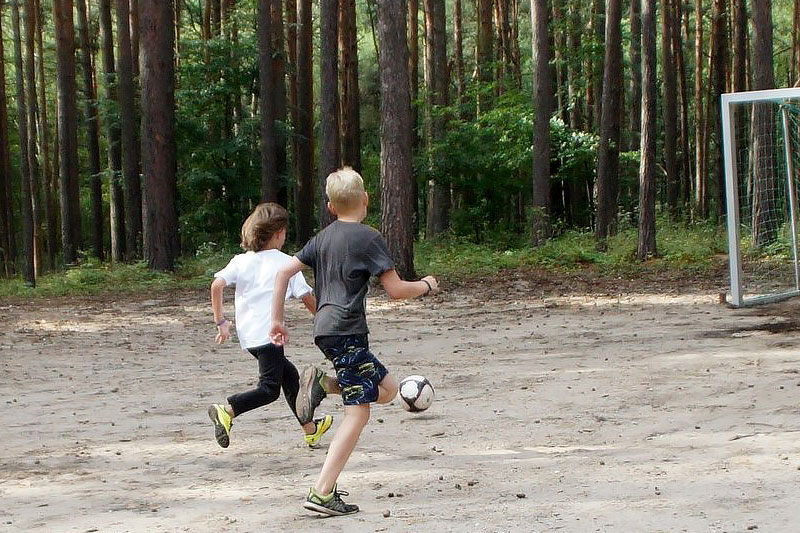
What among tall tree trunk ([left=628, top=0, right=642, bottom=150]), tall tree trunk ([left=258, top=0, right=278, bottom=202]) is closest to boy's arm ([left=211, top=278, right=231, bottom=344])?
tall tree trunk ([left=258, top=0, right=278, bottom=202])

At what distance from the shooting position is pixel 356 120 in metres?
30.7

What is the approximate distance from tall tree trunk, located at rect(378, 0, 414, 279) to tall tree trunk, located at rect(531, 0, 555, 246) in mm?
7943

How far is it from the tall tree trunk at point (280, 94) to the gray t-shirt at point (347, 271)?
69.5 ft

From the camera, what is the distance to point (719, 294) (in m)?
14.7

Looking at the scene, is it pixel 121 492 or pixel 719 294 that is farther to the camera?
pixel 719 294

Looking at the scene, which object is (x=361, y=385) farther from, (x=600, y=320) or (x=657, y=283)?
(x=657, y=283)

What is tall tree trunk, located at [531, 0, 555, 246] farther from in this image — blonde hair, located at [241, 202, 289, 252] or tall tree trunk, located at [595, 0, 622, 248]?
blonde hair, located at [241, 202, 289, 252]

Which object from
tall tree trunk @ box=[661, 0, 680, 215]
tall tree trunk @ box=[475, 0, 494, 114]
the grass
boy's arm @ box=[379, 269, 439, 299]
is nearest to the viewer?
boy's arm @ box=[379, 269, 439, 299]

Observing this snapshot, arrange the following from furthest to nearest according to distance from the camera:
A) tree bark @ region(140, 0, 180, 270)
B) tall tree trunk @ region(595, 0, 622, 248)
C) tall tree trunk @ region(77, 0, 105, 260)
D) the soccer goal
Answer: tall tree trunk @ region(77, 0, 105, 260) → tree bark @ region(140, 0, 180, 270) → tall tree trunk @ region(595, 0, 622, 248) → the soccer goal

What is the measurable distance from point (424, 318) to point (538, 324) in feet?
6.41

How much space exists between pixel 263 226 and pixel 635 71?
20.9 m

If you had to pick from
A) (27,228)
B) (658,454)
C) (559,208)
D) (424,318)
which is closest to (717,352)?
(658,454)

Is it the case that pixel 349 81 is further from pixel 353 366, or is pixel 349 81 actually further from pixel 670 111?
pixel 353 366

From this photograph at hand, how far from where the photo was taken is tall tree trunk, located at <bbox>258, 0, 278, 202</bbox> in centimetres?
2274
